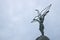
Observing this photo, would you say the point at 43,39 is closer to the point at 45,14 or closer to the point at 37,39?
the point at 37,39

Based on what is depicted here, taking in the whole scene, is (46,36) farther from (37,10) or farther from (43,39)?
(37,10)

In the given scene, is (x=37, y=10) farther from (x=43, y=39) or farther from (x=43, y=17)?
(x=43, y=39)

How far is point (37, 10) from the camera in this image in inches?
1625

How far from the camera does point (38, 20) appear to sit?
4016 centimetres

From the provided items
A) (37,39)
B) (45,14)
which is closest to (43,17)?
(45,14)

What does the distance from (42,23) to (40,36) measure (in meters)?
1.85

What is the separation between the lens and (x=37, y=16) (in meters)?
40.3

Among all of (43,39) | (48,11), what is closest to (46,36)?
(43,39)

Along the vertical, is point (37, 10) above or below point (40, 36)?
above

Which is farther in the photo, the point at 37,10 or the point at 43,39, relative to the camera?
the point at 37,10

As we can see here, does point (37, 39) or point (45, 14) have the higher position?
point (45, 14)

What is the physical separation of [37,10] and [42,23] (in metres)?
2.26

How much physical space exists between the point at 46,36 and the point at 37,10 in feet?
13.3

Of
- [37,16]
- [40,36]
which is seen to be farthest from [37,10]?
[40,36]
